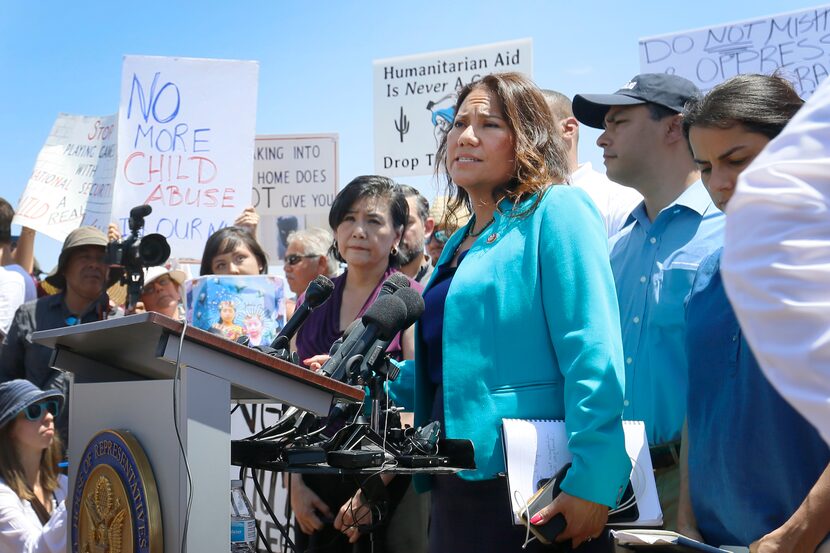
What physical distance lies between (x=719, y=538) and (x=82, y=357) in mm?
1693

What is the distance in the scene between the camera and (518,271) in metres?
2.58

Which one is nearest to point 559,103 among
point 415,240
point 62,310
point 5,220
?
point 415,240

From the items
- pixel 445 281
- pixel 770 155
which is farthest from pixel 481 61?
pixel 770 155

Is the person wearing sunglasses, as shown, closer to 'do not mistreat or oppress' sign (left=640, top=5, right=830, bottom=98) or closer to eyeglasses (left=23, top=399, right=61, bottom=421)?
eyeglasses (left=23, top=399, right=61, bottom=421)

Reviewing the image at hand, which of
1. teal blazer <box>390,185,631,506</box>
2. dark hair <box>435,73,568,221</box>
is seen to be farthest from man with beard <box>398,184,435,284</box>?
teal blazer <box>390,185,631,506</box>

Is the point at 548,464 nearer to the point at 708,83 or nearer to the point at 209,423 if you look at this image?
the point at 209,423

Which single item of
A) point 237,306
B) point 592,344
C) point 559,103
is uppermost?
point 559,103

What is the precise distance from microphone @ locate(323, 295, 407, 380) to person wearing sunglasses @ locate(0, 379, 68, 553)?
2.53 m

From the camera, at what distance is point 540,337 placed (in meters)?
2.53

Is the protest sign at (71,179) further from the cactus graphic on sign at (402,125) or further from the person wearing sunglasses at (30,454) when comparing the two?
the person wearing sunglasses at (30,454)

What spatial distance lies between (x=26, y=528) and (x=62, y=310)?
1.82 metres

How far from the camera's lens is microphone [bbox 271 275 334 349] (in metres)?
2.30

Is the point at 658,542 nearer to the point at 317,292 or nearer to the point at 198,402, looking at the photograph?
the point at 198,402

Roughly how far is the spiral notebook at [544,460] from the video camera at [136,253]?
9.73ft
